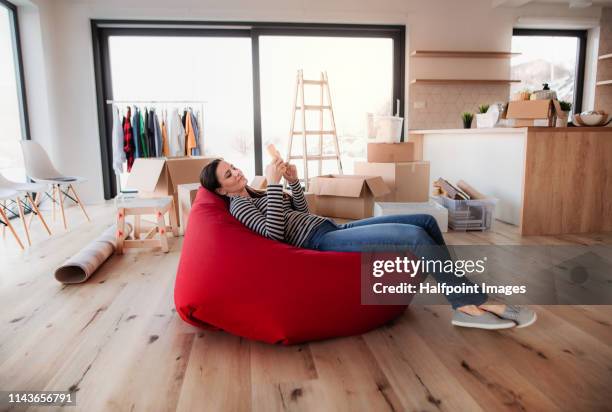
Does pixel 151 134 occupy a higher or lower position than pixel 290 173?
higher

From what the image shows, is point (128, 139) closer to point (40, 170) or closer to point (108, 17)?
point (40, 170)

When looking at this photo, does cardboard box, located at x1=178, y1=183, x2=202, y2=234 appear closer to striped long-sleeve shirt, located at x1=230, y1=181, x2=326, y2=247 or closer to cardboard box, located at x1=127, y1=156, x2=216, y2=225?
cardboard box, located at x1=127, y1=156, x2=216, y2=225

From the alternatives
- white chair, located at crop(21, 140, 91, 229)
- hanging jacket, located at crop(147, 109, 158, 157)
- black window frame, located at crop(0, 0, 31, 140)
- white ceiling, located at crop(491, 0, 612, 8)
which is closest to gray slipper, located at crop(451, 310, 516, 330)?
white chair, located at crop(21, 140, 91, 229)

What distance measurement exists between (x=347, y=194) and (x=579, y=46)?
185 inches

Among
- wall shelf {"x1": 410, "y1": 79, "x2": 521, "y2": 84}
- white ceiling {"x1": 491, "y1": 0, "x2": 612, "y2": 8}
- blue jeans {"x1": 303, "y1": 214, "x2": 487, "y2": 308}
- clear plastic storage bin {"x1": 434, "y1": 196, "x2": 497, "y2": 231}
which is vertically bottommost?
clear plastic storage bin {"x1": 434, "y1": 196, "x2": 497, "y2": 231}

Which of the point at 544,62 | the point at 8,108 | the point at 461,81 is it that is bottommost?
the point at 8,108

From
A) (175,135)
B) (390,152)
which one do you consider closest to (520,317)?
(390,152)

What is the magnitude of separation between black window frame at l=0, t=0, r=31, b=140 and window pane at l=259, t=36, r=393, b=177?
2705mm

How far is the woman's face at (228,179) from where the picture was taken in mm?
1990

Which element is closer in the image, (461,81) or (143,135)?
(143,135)

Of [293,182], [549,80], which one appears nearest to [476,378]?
[293,182]

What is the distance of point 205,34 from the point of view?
18.5 feet

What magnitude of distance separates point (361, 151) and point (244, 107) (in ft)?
5.52

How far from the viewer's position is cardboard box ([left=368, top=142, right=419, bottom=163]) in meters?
4.50
